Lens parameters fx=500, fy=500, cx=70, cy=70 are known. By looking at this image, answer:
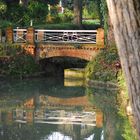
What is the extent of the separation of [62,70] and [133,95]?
22743 millimetres

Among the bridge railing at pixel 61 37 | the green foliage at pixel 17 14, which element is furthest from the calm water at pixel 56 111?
the green foliage at pixel 17 14

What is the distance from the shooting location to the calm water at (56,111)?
540 inches

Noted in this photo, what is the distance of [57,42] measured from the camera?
2459cm

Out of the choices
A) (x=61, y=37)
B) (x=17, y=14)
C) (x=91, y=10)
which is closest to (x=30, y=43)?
(x=61, y=37)

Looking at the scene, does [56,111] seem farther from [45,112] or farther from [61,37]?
[61,37]

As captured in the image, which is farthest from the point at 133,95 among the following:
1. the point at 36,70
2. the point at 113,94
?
the point at 36,70

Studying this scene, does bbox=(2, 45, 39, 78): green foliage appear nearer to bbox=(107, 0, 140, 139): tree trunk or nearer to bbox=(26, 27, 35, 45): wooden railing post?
bbox=(26, 27, 35, 45): wooden railing post

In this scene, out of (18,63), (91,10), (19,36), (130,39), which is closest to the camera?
(130,39)

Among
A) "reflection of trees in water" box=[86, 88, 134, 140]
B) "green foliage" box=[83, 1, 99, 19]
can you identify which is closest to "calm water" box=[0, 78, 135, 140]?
"reflection of trees in water" box=[86, 88, 134, 140]

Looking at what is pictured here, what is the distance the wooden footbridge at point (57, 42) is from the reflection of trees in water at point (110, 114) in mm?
3462

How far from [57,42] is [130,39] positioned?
21525mm

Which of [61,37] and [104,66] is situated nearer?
[104,66]

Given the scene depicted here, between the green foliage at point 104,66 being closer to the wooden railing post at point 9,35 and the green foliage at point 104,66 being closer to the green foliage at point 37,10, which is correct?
the wooden railing post at point 9,35

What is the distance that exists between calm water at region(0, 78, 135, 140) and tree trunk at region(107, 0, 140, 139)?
980 centimetres
